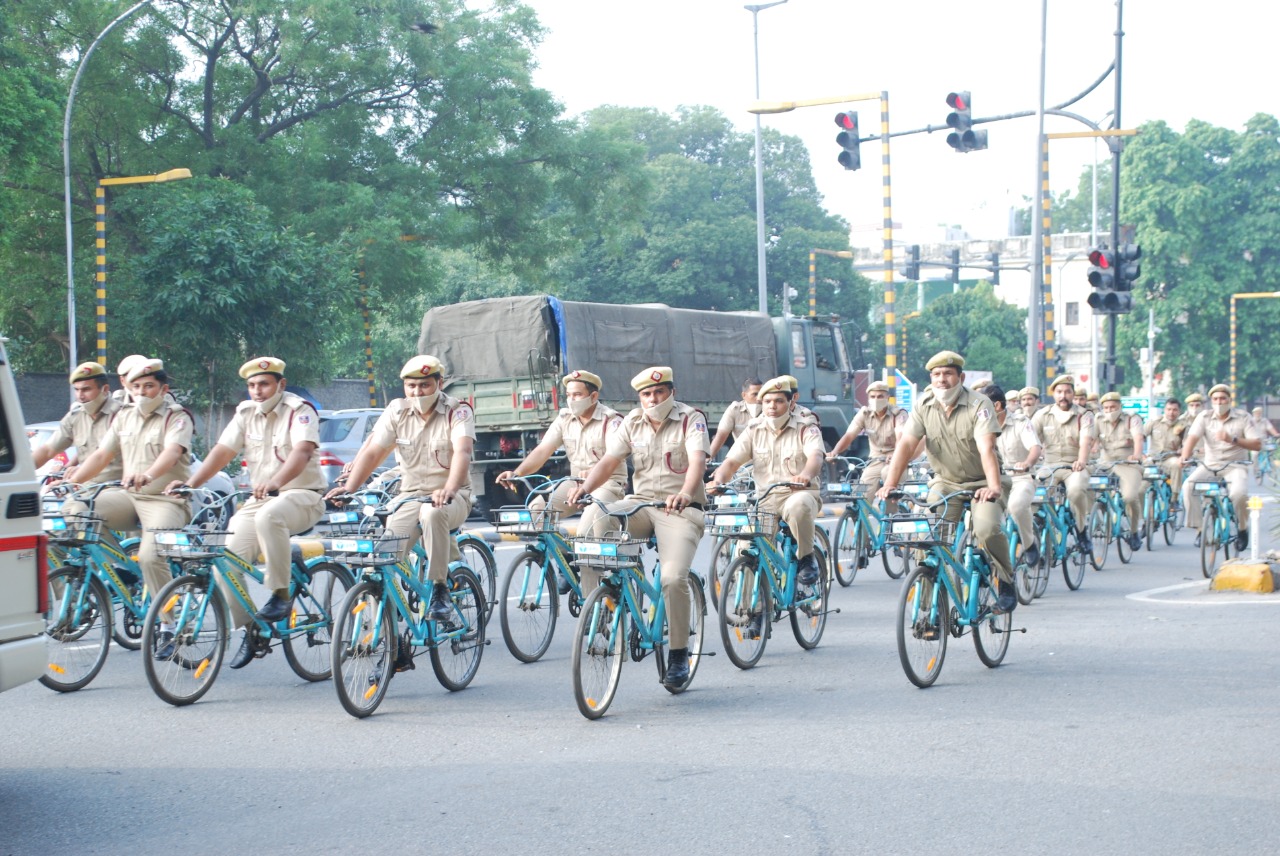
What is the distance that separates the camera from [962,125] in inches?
738

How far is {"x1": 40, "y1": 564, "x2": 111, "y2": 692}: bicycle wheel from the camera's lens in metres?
8.11

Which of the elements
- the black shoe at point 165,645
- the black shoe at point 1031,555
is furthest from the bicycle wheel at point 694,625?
the black shoe at point 1031,555

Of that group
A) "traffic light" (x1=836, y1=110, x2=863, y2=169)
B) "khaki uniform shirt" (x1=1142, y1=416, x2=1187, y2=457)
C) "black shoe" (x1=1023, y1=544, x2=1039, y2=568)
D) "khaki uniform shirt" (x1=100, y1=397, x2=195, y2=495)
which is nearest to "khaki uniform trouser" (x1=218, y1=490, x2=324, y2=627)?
"khaki uniform shirt" (x1=100, y1=397, x2=195, y2=495)

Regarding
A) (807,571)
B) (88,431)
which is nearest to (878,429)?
(807,571)

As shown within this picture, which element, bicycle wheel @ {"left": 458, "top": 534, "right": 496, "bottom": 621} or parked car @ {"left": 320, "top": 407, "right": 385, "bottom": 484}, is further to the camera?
Result: parked car @ {"left": 320, "top": 407, "right": 385, "bottom": 484}

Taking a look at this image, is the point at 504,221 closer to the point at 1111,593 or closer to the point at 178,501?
the point at 1111,593

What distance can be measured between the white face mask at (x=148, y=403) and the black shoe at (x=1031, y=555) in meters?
6.51

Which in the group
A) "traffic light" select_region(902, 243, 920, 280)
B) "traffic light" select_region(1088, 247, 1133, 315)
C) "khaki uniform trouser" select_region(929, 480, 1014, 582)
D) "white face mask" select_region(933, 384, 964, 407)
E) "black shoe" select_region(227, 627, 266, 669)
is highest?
"traffic light" select_region(902, 243, 920, 280)

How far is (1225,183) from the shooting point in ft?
196

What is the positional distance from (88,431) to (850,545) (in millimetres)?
6649

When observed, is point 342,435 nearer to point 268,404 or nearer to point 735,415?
point 735,415

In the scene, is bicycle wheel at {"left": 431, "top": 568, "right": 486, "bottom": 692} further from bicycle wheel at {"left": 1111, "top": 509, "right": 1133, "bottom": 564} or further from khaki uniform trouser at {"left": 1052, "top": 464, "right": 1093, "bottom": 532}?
bicycle wheel at {"left": 1111, "top": 509, "right": 1133, "bottom": 564}

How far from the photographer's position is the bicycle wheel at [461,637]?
26.3 feet

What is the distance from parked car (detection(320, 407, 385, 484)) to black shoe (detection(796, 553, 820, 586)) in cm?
1123
